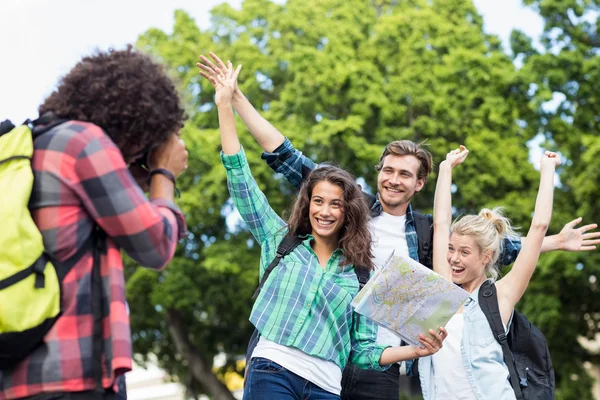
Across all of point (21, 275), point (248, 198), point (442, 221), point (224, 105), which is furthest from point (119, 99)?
point (442, 221)

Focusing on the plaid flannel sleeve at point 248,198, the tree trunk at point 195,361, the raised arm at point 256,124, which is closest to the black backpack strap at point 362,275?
the plaid flannel sleeve at point 248,198

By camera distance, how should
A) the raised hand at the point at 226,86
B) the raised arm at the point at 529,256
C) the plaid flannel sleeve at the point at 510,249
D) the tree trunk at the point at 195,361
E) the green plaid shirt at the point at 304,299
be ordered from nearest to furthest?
the green plaid shirt at the point at 304,299
the raised hand at the point at 226,86
the raised arm at the point at 529,256
the plaid flannel sleeve at the point at 510,249
the tree trunk at the point at 195,361

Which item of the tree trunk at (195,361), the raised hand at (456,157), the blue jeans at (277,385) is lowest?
the tree trunk at (195,361)

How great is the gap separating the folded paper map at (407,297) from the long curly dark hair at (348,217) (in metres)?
0.37

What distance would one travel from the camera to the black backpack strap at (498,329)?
4.57 metres

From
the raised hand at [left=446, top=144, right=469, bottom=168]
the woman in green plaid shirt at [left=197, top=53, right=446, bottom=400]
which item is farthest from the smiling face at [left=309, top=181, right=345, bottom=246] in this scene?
the raised hand at [left=446, top=144, right=469, bottom=168]

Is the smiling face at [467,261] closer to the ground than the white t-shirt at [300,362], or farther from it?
farther from it

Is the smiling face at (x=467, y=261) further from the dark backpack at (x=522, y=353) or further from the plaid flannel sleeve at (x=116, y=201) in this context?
the plaid flannel sleeve at (x=116, y=201)

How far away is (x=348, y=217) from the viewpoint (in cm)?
425

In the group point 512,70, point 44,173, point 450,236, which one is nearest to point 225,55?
point 512,70

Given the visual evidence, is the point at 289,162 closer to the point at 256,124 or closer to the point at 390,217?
the point at 256,124

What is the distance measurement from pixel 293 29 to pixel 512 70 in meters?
6.71

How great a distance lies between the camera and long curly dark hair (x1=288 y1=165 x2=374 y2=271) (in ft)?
13.8

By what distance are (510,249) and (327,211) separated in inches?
59.8
